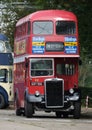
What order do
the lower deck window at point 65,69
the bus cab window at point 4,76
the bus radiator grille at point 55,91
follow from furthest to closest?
the bus cab window at point 4,76
the lower deck window at point 65,69
the bus radiator grille at point 55,91

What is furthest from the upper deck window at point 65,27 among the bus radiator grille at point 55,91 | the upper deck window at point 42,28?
the bus radiator grille at point 55,91

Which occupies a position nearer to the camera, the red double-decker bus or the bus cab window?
the red double-decker bus

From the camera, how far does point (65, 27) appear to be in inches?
1048

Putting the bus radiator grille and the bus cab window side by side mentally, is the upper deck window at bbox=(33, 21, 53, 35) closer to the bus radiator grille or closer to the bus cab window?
the bus radiator grille

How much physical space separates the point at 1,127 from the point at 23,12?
24068 millimetres

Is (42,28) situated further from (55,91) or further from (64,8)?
(64,8)

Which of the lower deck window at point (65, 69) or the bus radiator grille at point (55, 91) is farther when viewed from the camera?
the lower deck window at point (65, 69)

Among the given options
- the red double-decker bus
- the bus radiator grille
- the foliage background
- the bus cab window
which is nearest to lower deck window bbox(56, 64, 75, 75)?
the red double-decker bus

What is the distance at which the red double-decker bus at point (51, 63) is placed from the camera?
85.7 feet

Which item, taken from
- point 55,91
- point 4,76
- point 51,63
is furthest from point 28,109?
point 4,76

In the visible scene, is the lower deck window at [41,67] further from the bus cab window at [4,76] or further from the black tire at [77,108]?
the bus cab window at [4,76]

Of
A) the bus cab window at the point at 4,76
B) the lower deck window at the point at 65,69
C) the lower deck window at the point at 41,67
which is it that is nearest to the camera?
the lower deck window at the point at 41,67

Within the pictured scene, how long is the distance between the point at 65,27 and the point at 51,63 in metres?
1.75

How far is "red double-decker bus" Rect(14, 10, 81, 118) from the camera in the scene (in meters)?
26.1
